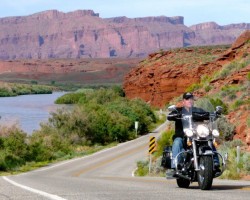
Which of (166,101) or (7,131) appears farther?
(166,101)

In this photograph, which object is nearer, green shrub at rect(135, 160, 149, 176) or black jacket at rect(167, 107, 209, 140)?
black jacket at rect(167, 107, 209, 140)

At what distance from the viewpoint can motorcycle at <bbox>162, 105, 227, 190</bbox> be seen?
1052 cm

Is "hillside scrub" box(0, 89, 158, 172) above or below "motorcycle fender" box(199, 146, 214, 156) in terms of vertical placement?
below

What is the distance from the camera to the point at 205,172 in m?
10.4

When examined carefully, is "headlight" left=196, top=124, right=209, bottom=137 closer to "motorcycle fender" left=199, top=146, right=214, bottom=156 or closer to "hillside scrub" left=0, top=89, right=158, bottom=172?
"motorcycle fender" left=199, top=146, right=214, bottom=156

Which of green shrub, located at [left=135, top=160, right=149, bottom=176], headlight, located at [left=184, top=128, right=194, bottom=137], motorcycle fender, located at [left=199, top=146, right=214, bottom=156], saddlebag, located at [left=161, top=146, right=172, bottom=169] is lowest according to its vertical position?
green shrub, located at [left=135, top=160, right=149, bottom=176]

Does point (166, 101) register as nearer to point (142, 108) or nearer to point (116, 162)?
point (142, 108)

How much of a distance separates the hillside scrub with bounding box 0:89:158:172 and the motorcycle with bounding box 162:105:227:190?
28.3 metres

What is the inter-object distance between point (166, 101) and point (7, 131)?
63.0 metres

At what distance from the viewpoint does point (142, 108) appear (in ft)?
263

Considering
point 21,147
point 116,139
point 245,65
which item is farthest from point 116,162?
point 116,139

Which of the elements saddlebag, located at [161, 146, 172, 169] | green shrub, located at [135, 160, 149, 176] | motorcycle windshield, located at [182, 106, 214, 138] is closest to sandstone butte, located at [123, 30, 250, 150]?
green shrub, located at [135, 160, 149, 176]

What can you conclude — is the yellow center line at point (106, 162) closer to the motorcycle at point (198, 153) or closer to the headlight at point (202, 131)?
the motorcycle at point (198, 153)

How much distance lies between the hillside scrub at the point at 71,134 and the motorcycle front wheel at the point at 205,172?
29.0 m
